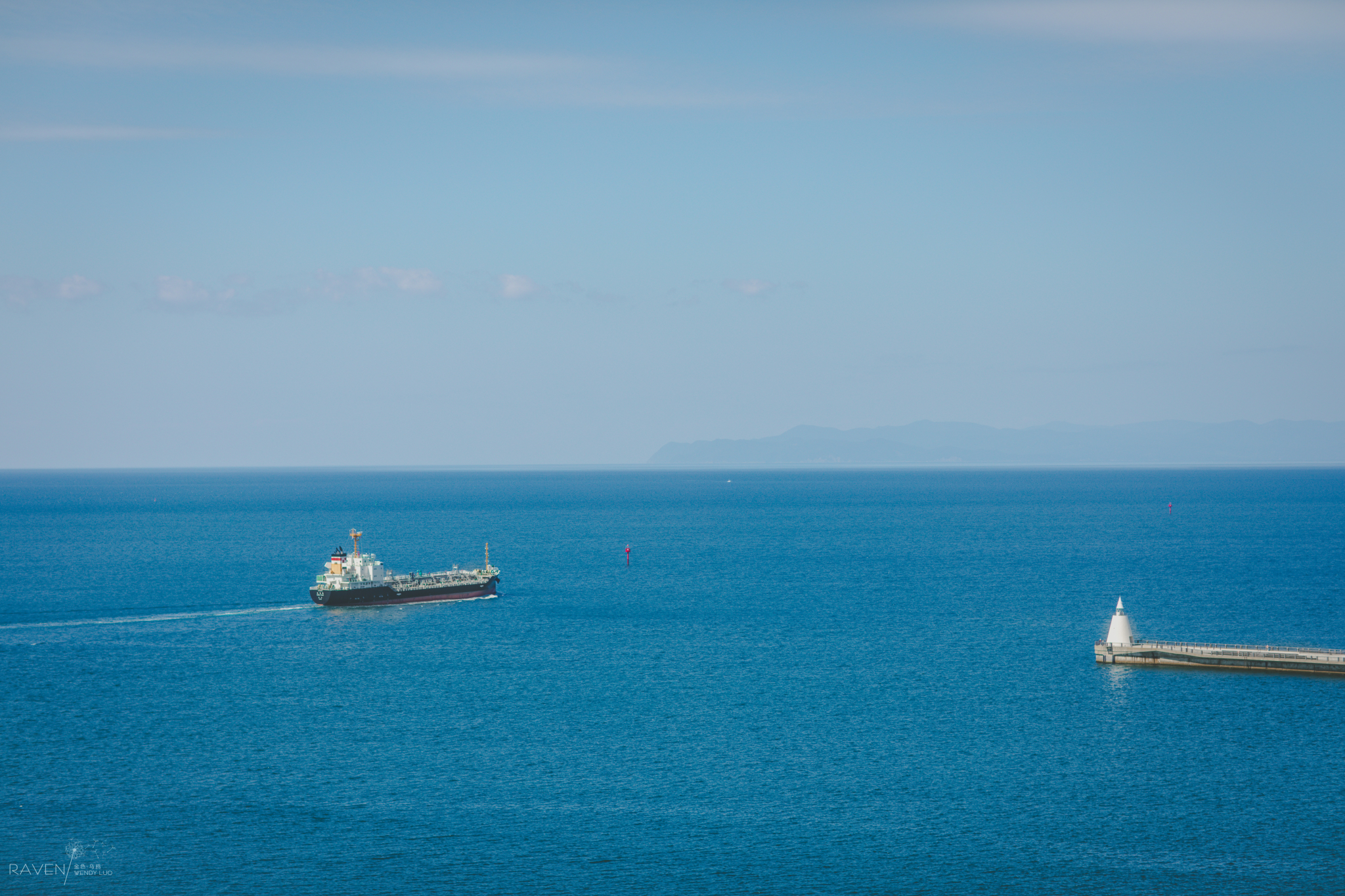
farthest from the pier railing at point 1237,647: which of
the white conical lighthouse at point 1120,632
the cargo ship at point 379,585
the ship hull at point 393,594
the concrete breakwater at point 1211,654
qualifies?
the cargo ship at point 379,585

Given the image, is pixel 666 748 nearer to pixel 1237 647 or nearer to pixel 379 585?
pixel 1237 647

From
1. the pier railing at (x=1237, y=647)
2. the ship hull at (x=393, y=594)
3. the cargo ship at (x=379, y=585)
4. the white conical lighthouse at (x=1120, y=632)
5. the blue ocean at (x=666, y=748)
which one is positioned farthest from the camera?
the cargo ship at (x=379, y=585)

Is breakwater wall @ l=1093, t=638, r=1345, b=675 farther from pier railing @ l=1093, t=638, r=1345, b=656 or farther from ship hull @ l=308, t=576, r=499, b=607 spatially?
ship hull @ l=308, t=576, r=499, b=607

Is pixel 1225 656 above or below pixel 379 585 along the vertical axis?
below

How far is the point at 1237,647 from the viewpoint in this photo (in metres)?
83.4

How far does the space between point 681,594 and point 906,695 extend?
169 feet

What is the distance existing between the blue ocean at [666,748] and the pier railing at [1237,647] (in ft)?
10.1

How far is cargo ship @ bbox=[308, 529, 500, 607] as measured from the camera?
11406 cm

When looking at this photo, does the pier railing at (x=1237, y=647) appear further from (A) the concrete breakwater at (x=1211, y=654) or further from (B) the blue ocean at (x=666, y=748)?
(B) the blue ocean at (x=666, y=748)

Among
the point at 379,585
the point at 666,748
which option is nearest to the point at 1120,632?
the point at 666,748

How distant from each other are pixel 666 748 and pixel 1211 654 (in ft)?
136

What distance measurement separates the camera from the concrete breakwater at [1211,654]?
255ft

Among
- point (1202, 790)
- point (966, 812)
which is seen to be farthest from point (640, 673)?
point (1202, 790)

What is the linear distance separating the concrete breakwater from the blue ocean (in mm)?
1531
